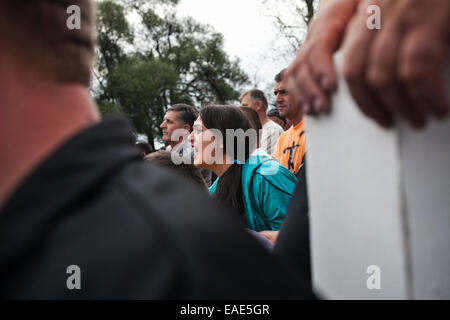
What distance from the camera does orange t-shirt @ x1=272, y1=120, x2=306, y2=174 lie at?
3.36m

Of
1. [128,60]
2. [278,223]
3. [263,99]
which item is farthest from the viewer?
[128,60]

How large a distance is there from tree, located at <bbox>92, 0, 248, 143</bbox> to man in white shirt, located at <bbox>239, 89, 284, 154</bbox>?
1763 centimetres

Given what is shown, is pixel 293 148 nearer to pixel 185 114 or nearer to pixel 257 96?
pixel 257 96

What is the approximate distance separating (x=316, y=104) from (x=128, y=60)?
25.0 m

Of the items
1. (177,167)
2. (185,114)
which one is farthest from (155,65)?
(177,167)

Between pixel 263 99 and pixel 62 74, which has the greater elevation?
pixel 263 99

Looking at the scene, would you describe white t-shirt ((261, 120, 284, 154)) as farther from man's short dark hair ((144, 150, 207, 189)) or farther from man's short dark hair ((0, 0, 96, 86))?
man's short dark hair ((0, 0, 96, 86))

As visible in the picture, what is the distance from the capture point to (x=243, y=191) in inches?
107

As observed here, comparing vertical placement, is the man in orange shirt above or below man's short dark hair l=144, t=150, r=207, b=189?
above

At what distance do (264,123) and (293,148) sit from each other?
4.92 feet

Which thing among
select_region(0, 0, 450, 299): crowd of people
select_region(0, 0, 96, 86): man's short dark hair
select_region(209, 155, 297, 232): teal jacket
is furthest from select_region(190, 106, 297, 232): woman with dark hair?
select_region(0, 0, 96, 86): man's short dark hair
